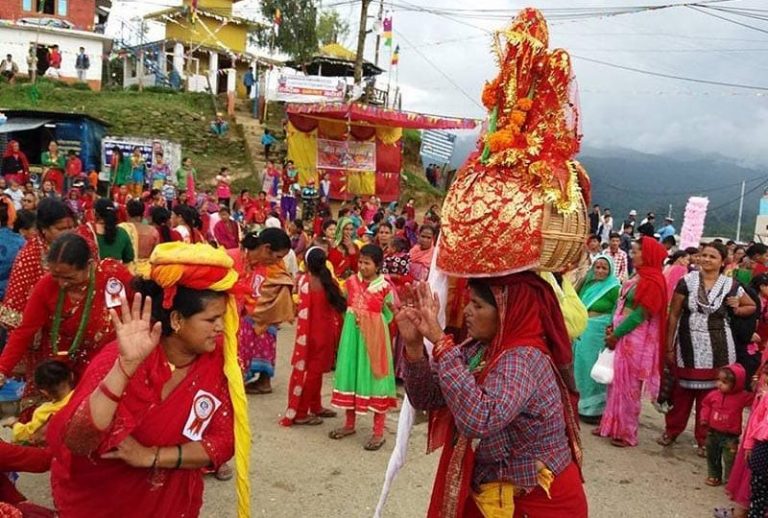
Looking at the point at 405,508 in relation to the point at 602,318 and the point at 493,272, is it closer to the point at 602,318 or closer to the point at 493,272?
the point at 493,272

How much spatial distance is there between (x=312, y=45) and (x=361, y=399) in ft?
110

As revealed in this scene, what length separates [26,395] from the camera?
362 centimetres

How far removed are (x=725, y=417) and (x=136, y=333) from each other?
473 cm

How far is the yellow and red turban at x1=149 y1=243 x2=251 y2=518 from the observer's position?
231 cm

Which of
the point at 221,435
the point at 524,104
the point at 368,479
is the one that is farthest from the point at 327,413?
the point at 524,104

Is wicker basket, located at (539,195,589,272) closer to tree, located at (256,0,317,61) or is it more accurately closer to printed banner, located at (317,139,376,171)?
printed banner, located at (317,139,376,171)

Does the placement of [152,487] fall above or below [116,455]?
below

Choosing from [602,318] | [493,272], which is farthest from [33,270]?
[602,318]

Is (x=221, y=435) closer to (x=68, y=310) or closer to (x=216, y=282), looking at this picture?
(x=216, y=282)

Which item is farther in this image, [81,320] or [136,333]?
[81,320]

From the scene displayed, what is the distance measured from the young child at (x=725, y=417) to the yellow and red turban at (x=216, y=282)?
162 inches

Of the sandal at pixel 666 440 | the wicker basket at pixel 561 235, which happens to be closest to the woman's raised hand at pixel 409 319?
the wicker basket at pixel 561 235

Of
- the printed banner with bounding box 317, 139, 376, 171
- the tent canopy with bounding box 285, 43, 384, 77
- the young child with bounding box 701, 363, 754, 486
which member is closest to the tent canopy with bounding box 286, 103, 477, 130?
the printed banner with bounding box 317, 139, 376, 171

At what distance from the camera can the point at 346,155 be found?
2331cm
